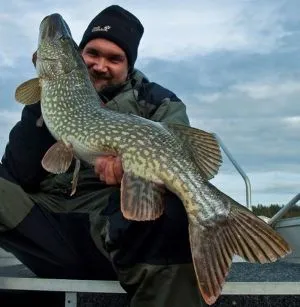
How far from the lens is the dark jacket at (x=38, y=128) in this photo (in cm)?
330

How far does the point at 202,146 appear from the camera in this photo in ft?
9.17

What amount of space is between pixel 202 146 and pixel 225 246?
547 mm

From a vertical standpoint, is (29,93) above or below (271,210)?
above

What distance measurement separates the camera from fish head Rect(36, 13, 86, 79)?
323 centimetres

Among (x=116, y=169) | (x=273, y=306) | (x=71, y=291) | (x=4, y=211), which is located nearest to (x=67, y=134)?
(x=116, y=169)

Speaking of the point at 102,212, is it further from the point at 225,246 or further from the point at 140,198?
the point at 225,246

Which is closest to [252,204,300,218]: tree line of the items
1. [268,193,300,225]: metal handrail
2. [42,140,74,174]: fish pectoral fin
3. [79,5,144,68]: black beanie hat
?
[268,193,300,225]: metal handrail

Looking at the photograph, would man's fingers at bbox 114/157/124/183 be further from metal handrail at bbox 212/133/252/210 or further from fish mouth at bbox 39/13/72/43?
metal handrail at bbox 212/133/252/210

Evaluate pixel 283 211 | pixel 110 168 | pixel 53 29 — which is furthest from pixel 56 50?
pixel 283 211

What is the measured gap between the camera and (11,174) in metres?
3.40

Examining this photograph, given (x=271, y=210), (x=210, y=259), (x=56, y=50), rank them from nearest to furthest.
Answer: (x=210, y=259) < (x=56, y=50) < (x=271, y=210)

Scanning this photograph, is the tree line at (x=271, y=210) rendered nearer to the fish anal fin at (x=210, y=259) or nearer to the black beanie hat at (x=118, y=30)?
the black beanie hat at (x=118, y=30)

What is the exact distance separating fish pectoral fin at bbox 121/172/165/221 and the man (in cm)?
7

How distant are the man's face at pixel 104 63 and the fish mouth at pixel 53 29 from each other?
34 cm
